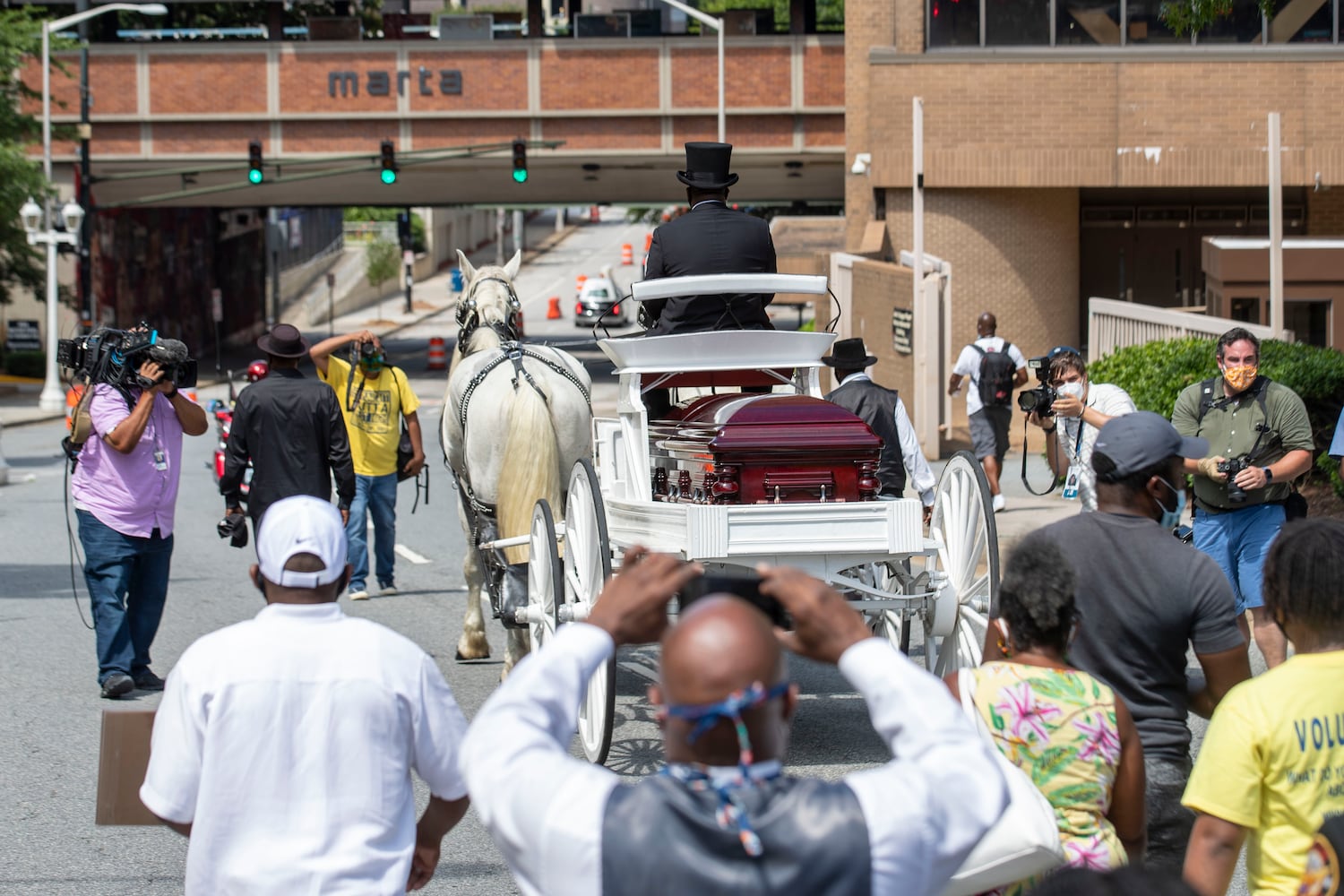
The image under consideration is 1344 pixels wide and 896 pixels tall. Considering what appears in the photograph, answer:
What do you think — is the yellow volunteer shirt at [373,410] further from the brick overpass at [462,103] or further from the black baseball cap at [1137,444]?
the brick overpass at [462,103]

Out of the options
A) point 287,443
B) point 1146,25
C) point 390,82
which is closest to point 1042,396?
point 287,443

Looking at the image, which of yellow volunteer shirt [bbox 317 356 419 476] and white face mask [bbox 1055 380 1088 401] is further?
yellow volunteer shirt [bbox 317 356 419 476]

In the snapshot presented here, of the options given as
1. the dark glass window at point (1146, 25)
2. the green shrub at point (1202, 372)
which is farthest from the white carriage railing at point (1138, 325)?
the dark glass window at point (1146, 25)

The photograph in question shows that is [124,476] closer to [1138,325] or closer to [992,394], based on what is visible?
[992,394]

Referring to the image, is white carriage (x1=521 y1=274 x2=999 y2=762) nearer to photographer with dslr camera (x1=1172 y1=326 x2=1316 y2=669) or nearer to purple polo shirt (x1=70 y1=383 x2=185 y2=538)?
photographer with dslr camera (x1=1172 y1=326 x2=1316 y2=669)

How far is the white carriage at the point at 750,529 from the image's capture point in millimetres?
6922

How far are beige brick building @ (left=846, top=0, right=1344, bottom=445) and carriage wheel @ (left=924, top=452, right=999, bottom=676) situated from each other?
72.4ft

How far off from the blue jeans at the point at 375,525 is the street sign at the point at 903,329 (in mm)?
11987

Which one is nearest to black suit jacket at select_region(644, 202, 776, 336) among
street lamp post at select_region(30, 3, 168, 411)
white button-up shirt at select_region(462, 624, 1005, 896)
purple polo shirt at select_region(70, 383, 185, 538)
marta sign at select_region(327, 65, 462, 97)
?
purple polo shirt at select_region(70, 383, 185, 538)

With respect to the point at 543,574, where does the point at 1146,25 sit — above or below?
above

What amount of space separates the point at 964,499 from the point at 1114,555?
297 centimetres

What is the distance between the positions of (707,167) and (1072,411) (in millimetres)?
2332

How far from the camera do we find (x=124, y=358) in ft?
28.3

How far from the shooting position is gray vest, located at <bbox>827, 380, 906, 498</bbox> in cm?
959
